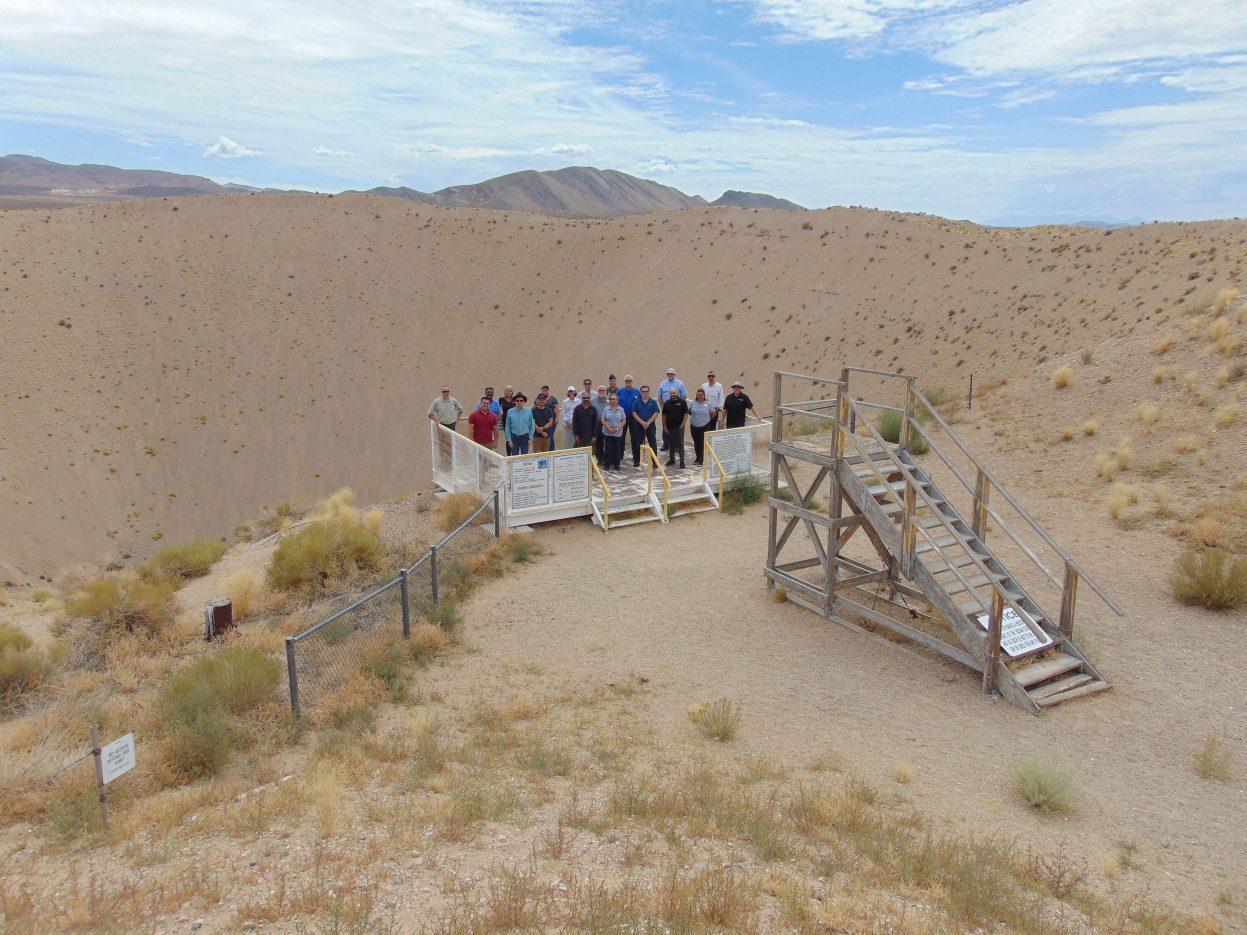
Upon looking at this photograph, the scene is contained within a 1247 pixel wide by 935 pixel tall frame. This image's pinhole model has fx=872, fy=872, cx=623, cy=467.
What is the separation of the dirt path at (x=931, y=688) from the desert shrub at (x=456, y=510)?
2.00 meters

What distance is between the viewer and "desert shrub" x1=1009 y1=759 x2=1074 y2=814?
6.98 m

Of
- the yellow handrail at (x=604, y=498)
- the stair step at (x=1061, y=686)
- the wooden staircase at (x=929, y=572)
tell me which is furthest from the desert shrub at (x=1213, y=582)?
the yellow handrail at (x=604, y=498)

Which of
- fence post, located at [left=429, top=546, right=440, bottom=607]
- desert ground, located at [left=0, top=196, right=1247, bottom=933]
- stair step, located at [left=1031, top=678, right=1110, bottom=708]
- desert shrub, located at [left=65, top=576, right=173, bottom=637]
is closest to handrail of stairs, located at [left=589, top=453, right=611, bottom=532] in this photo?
desert ground, located at [left=0, top=196, right=1247, bottom=933]

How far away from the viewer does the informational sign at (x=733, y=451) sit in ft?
53.8

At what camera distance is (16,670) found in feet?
33.6

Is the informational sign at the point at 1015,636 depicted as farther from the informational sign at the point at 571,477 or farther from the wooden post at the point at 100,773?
the wooden post at the point at 100,773

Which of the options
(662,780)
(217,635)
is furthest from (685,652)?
(217,635)

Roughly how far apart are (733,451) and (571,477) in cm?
339

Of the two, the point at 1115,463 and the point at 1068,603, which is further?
the point at 1115,463

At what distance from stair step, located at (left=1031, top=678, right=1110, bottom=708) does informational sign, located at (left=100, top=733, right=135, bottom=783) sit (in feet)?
26.8

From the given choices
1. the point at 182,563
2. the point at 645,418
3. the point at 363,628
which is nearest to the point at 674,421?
the point at 645,418

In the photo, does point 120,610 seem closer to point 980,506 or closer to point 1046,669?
point 980,506

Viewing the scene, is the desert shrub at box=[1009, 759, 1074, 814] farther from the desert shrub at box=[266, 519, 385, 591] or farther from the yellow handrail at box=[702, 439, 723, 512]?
the desert shrub at box=[266, 519, 385, 591]

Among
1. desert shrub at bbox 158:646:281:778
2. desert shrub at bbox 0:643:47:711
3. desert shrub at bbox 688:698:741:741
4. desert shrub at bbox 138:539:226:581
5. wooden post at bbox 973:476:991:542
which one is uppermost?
wooden post at bbox 973:476:991:542
